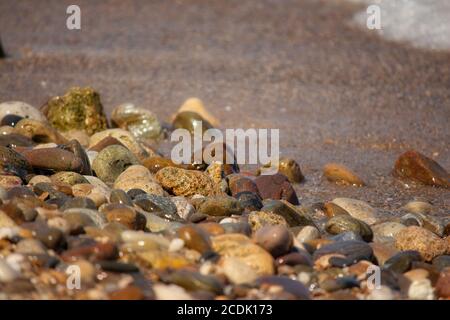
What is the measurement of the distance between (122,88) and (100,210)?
322 cm

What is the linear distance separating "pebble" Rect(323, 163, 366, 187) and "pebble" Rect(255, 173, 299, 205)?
53cm

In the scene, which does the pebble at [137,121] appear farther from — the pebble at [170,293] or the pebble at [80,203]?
the pebble at [170,293]

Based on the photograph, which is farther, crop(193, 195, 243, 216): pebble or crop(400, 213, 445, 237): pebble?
crop(400, 213, 445, 237): pebble

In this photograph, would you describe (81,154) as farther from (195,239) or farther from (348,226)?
(348,226)

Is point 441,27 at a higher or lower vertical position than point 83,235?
higher

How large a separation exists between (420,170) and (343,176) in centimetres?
52

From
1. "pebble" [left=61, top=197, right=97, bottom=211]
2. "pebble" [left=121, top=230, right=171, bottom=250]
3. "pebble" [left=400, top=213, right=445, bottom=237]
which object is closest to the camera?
"pebble" [left=121, top=230, right=171, bottom=250]

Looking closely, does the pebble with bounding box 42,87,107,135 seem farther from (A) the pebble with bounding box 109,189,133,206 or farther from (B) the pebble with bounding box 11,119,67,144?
(A) the pebble with bounding box 109,189,133,206

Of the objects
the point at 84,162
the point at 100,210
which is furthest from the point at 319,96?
the point at 100,210

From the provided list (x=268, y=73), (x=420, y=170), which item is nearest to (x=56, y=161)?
(x=420, y=170)

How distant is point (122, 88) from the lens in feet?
23.9

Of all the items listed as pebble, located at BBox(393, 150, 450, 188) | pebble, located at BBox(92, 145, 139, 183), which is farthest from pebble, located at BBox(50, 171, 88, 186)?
pebble, located at BBox(393, 150, 450, 188)

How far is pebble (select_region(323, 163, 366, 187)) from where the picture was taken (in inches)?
220
